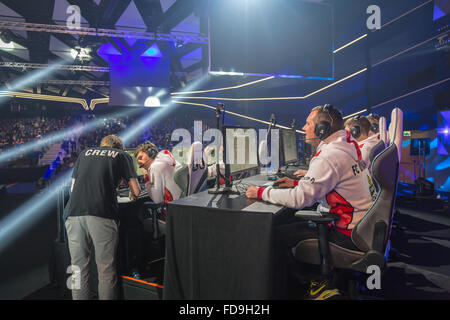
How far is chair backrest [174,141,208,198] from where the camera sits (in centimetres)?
234


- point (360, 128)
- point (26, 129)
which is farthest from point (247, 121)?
point (26, 129)

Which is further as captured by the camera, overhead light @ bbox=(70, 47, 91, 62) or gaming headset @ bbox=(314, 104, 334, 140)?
overhead light @ bbox=(70, 47, 91, 62)

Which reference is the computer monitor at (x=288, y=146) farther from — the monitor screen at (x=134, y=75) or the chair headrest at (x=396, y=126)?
the monitor screen at (x=134, y=75)

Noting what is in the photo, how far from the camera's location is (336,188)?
1.60 m

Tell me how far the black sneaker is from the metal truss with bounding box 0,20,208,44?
689cm

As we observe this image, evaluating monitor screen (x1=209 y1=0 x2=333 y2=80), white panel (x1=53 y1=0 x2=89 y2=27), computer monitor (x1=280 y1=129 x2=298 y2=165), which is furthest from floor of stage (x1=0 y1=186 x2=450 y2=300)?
white panel (x1=53 y1=0 x2=89 y2=27)

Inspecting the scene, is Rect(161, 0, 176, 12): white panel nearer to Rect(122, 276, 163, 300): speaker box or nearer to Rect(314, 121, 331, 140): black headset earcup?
Rect(314, 121, 331, 140): black headset earcup

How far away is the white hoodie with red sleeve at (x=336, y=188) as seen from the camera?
5.03ft

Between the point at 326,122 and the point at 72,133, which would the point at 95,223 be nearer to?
the point at 326,122

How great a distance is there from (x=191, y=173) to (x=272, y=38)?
2.52m

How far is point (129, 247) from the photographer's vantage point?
2.63 meters

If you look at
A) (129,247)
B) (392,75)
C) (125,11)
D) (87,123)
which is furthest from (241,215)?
(87,123)
